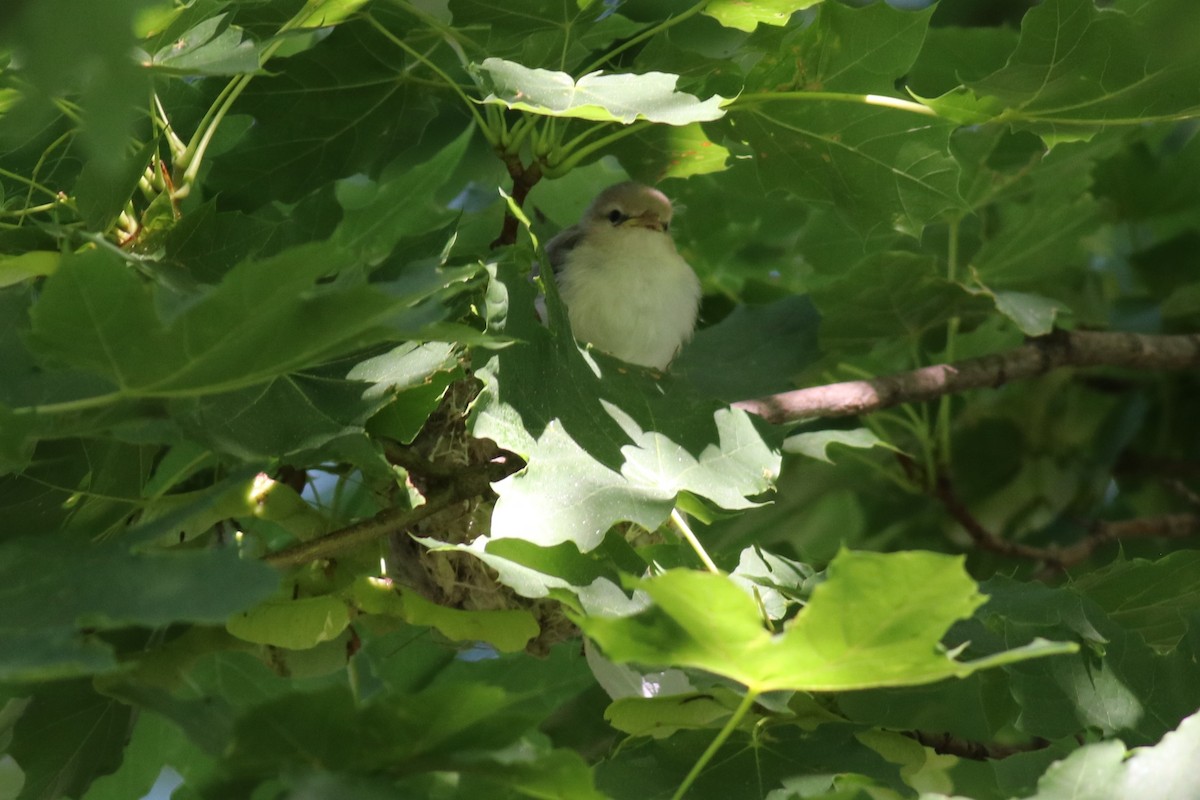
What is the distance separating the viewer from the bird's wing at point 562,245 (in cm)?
398

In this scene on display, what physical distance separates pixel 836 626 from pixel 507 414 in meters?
0.77

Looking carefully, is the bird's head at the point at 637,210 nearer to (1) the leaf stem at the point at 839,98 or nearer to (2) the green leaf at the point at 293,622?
(1) the leaf stem at the point at 839,98

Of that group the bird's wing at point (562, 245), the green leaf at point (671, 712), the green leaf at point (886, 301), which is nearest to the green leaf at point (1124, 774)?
the green leaf at point (671, 712)

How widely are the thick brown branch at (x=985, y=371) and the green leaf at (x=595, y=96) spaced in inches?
30.2

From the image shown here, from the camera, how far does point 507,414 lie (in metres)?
2.16

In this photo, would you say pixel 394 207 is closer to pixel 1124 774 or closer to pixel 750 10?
pixel 750 10

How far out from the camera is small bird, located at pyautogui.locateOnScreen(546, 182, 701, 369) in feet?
12.2

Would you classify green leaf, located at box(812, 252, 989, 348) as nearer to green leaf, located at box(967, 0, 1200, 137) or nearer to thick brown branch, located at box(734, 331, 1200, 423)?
thick brown branch, located at box(734, 331, 1200, 423)

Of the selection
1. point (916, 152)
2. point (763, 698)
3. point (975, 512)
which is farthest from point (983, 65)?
point (763, 698)

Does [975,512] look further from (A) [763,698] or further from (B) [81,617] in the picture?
(B) [81,617]

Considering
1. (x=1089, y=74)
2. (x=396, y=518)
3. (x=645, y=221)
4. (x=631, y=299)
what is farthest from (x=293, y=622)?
(x=645, y=221)

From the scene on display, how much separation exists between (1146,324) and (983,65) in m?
1.37

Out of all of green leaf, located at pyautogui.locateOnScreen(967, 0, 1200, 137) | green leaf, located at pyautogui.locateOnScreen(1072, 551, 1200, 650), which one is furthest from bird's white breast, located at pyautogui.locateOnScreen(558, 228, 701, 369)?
green leaf, located at pyautogui.locateOnScreen(1072, 551, 1200, 650)

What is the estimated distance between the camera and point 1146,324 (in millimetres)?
4191
